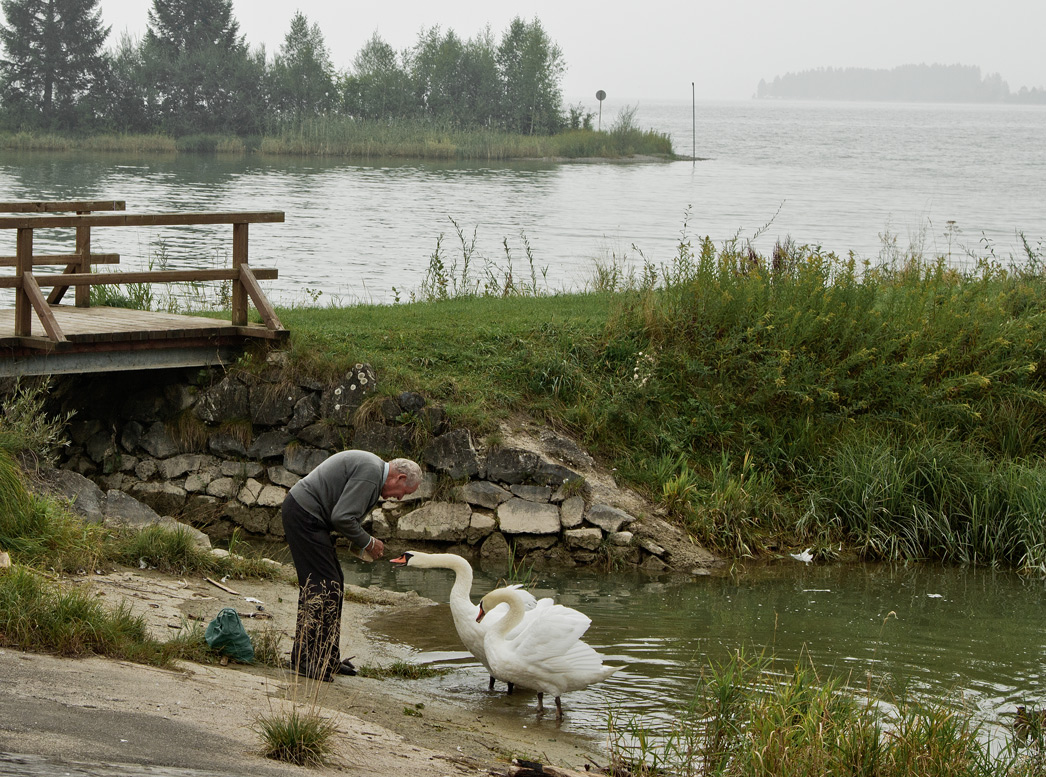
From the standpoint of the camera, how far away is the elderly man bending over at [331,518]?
25.7ft

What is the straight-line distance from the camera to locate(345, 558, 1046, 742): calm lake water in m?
8.64

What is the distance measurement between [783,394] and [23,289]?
28.3 feet

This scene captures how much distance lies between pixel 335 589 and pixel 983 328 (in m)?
9.88

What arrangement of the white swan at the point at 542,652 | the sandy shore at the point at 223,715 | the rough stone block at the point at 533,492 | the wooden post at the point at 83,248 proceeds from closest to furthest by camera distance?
1. the sandy shore at the point at 223,715
2. the white swan at the point at 542,652
3. the rough stone block at the point at 533,492
4. the wooden post at the point at 83,248

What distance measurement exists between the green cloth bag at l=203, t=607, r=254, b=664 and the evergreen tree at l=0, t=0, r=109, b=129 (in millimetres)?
77065

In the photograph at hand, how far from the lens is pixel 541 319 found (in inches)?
600

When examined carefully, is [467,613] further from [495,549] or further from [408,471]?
[495,549]

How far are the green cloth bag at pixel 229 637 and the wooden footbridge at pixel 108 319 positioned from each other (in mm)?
5254

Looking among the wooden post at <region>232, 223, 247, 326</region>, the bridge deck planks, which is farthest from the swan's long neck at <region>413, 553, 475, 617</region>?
the wooden post at <region>232, 223, 247, 326</region>

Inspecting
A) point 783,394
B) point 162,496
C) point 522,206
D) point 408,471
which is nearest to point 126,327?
point 162,496

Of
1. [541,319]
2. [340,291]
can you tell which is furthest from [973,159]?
[541,319]

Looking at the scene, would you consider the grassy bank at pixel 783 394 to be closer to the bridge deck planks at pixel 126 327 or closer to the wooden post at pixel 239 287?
the wooden post at pixel 239 287

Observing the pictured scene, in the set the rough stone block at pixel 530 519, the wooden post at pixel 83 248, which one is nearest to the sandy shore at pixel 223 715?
the rough stone block at pixel 530 519

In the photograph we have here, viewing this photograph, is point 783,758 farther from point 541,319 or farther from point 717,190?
point 717,190
